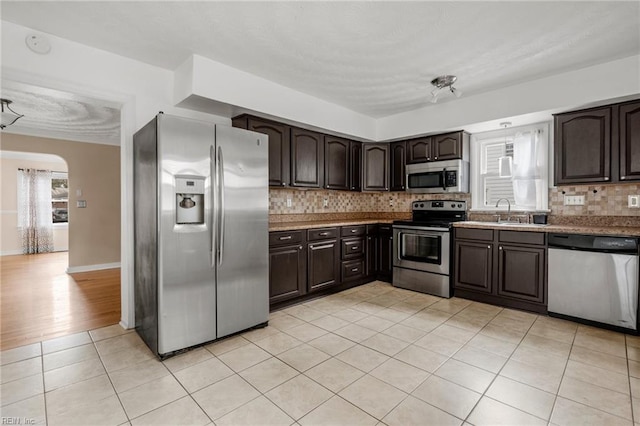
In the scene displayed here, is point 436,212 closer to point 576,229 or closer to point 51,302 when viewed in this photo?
point 576,229

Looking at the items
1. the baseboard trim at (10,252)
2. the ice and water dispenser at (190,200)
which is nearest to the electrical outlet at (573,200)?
the ice and water dispenser at (190,200)

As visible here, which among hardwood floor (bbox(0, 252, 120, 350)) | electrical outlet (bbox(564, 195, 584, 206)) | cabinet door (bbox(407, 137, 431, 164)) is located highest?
cabinet door (bbox(407, 137, 431, 164))

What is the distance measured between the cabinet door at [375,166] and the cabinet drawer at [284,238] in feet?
5.76

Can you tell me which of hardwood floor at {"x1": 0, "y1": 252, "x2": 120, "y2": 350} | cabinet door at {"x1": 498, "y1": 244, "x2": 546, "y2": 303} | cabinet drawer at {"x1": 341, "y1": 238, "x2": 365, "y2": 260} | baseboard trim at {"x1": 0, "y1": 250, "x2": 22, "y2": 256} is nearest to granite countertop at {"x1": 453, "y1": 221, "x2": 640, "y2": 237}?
cabinet door at {"x1": 498, "y1": 244, "x2": 546, "y2": 303}

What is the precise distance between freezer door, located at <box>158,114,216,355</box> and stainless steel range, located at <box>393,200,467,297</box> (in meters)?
2.64

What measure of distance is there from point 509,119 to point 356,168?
2.10 m

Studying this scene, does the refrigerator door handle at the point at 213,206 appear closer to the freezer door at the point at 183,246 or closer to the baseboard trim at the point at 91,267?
the freezer door at the point at 183,246

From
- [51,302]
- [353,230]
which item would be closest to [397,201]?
[353,230]

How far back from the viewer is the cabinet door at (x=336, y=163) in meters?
4.40

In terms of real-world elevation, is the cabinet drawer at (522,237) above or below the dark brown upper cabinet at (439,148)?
below

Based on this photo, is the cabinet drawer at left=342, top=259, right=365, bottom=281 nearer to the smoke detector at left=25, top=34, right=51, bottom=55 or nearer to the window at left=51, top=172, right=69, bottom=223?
the smoke detector at left=25, top=34, right=51, bottom=55

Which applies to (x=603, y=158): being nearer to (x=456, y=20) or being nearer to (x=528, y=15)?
(x=528, y=15)

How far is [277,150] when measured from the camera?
3705 millimetres

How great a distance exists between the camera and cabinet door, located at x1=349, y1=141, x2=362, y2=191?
482cm
